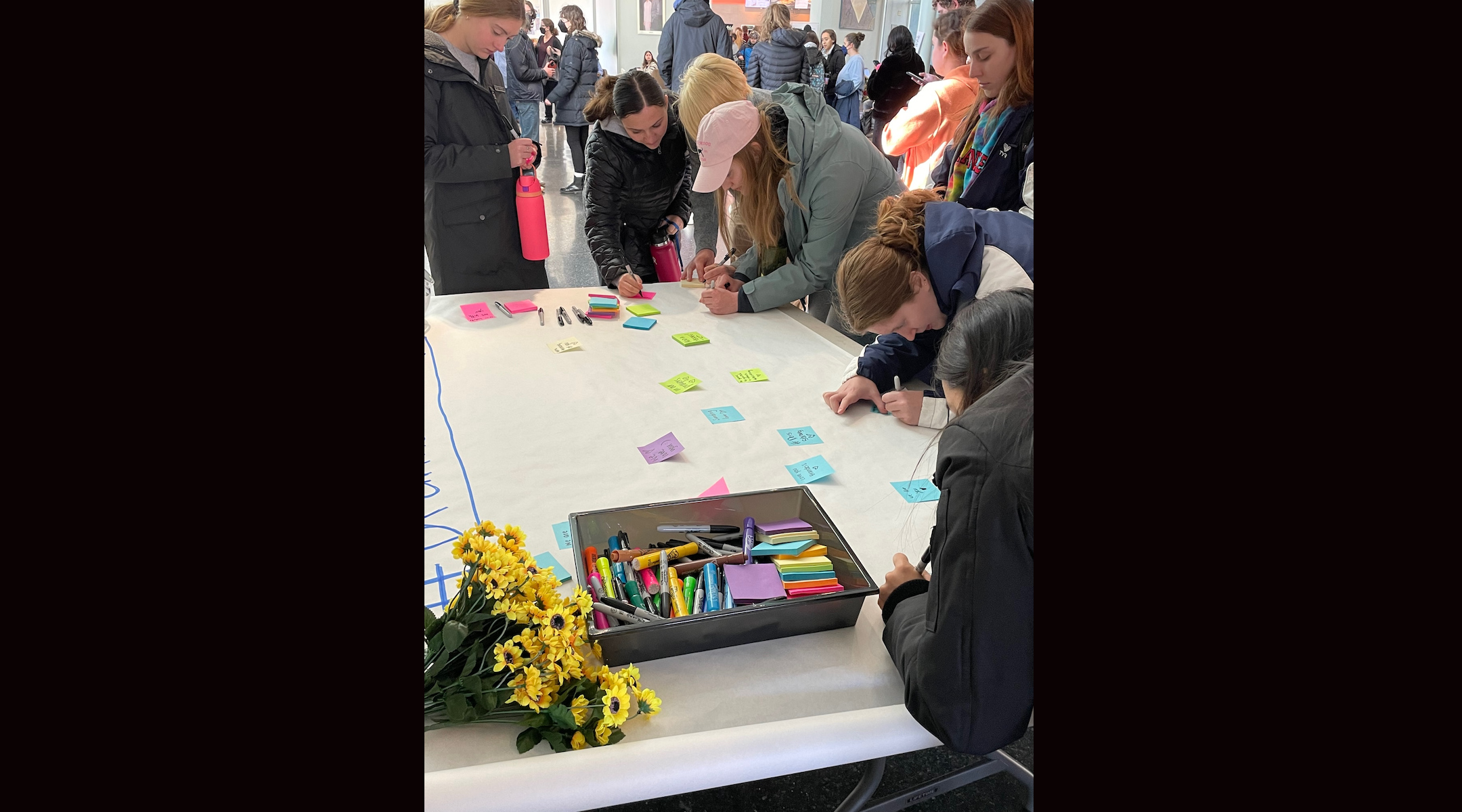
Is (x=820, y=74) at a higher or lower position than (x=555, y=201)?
higher

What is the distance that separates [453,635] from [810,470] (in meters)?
0.84

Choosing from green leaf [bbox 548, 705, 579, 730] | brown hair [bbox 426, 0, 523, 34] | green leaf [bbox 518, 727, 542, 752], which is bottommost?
green leaf [bbox 518, 727, 542, 752]

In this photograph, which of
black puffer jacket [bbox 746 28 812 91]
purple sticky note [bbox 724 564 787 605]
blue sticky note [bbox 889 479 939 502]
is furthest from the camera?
black puffer jacket [bbox 746 28 812 91]

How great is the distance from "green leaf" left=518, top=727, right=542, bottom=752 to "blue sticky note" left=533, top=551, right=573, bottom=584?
1.07 ft

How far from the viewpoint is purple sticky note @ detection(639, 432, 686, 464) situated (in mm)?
1710

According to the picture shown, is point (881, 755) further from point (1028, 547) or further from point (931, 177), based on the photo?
point (931, 177)

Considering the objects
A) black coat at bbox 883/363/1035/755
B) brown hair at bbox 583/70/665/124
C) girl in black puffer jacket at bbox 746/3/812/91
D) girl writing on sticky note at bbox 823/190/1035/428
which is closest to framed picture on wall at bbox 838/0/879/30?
girl in black puffer jacket at bbox 746/3/812/91

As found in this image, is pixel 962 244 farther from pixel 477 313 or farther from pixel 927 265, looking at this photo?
pixel 477 313

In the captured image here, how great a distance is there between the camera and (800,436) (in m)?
1.83

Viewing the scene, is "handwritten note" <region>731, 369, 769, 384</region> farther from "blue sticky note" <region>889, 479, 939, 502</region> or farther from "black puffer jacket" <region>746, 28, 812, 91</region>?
"black puffer jacket" <region>746, 28, 812, 91</region>

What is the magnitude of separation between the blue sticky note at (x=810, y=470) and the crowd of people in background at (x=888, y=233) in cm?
26

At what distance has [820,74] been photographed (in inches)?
297
